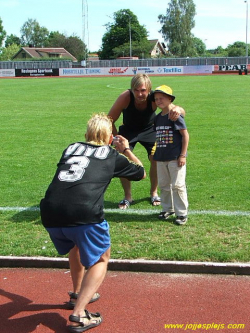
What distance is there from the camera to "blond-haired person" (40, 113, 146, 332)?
10.8 ft

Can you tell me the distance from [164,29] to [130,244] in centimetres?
9963

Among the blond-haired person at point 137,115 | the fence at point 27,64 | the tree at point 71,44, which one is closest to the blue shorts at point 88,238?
the blond-haired person at point 137,115

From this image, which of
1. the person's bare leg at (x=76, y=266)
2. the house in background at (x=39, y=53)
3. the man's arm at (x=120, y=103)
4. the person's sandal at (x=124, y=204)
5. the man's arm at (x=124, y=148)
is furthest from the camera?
the house in background at (x=39, y=53)

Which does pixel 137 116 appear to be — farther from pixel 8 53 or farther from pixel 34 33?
pixel 34 33

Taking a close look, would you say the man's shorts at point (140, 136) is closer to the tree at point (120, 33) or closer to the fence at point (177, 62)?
the fence at point (177, 62)

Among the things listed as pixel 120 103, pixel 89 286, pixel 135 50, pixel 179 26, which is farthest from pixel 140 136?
pixel 179 26

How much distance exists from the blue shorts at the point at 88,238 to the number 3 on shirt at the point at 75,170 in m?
0.37

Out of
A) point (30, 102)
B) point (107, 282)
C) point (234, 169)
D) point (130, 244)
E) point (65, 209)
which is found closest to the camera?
point (65, 209)

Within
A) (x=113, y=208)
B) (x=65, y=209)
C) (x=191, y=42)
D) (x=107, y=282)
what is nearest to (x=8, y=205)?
(x=113, y=208)

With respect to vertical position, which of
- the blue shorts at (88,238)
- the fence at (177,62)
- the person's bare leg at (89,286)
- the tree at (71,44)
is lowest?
the person's bare leg at (89,286)

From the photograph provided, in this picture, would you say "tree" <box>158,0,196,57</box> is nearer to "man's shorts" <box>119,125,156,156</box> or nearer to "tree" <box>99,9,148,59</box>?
"tree" <box>99,9,148,59</box>

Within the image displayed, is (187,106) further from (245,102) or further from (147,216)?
(147,216)

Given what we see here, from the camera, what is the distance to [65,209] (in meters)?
3.27

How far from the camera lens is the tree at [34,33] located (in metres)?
138
